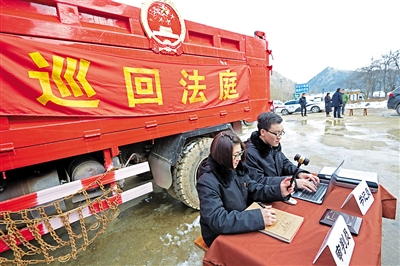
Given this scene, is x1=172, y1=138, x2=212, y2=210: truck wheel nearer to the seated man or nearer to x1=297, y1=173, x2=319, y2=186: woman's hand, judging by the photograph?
the seated man

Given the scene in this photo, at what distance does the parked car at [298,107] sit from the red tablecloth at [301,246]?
53.0ft

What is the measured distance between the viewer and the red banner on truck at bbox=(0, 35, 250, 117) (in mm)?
1493

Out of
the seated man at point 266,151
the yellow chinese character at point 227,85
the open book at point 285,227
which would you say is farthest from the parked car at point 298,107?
the open book at point 285,227

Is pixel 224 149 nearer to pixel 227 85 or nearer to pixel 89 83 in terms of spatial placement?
pixel 89 83

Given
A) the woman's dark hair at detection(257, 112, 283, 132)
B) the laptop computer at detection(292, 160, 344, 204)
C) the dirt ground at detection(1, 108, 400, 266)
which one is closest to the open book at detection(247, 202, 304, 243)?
the dirt ground at detection(1, 108, 400, 266)

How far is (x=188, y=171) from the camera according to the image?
9.00ft

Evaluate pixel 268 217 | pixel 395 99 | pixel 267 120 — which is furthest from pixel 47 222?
pixel 395 99

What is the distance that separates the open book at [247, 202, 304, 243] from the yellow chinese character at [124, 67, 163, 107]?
1.71 metres

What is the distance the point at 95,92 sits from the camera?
188 cm

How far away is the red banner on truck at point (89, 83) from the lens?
1.49m

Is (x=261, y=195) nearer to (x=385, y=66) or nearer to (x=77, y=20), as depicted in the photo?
(x=77, y=20)

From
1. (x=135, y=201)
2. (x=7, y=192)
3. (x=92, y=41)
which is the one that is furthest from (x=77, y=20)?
(x=135, y=201)

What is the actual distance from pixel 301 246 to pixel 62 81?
2.11 meters

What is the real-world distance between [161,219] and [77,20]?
255cm
